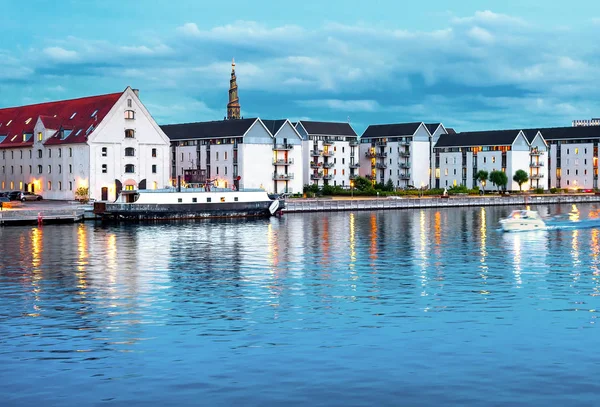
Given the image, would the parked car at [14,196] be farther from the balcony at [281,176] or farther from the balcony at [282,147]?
the balcony at [282,147]

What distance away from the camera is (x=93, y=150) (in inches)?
4783

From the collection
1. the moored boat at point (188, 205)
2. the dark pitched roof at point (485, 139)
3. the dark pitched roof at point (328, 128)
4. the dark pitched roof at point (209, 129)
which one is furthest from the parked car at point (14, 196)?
the dark pitched roof at point (485, 139)

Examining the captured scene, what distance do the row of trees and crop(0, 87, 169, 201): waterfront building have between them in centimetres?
8463

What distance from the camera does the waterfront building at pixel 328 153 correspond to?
184375 mm

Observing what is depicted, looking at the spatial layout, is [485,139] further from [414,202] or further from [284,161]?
[284,161]

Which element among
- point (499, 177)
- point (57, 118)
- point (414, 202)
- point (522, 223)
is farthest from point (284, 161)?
point (522, 223)

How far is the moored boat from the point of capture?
104 meters

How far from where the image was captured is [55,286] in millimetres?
44719

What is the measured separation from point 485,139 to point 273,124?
58.7 metres

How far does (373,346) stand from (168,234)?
5548cm

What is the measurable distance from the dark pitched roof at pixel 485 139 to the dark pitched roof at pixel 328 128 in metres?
24.2

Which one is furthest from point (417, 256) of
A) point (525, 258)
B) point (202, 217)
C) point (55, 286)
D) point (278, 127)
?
point (278, 127)

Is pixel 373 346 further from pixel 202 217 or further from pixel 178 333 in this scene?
pixel 202 217

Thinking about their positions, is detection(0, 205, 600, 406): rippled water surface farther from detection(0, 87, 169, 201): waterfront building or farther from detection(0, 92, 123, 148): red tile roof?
detection(0, 92, 123, 148): red tile roof
